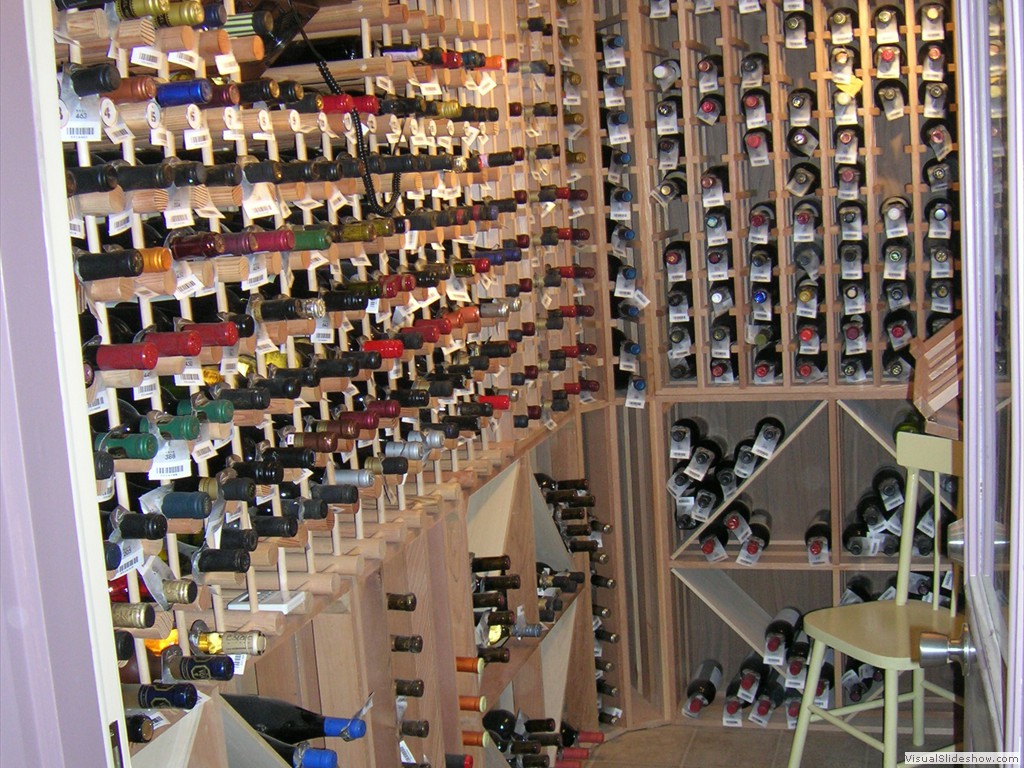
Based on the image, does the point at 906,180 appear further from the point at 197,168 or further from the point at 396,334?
the point at 197,168

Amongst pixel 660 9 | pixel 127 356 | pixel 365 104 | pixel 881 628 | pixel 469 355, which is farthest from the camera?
pixel 660 9

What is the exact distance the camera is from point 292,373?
142 centimetres

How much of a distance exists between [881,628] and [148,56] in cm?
Result: 200

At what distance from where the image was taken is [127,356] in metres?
1.05

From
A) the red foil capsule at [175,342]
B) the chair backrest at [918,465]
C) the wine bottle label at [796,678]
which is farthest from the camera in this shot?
the wine bottle label at [796,678]

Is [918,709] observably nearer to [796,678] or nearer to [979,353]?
[796,678]

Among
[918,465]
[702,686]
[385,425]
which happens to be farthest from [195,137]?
[702,686]

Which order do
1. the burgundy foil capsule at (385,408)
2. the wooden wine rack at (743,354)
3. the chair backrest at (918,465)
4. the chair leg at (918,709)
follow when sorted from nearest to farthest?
the burgundy foil capsule at (385,408), the chair backrest at (918,465), the chair leg at (918,709), the wooden wine rack at (743,354)

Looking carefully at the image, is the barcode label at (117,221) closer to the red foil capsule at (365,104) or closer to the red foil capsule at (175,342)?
the red foil capsule at (175,342)

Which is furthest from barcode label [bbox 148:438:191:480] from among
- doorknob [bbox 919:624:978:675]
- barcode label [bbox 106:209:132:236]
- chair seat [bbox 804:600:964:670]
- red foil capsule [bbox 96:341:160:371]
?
chair seat [bbox 804:600:964:670]

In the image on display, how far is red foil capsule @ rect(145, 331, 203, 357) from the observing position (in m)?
1.10

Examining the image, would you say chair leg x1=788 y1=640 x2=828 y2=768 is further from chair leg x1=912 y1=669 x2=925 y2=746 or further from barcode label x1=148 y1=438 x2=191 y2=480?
barcode label x1=148 y1=438 x2=191 y2=480

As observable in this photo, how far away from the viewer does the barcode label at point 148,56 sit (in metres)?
1.14

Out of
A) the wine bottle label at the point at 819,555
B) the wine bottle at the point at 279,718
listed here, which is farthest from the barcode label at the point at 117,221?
the wine bottle label at the point at 819,555
